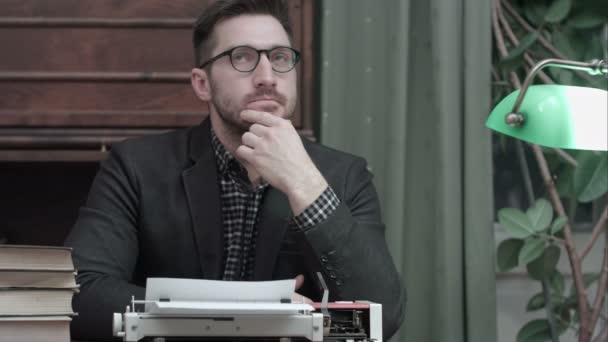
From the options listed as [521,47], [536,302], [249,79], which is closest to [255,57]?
[249,79]

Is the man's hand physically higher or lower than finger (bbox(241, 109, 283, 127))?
lower

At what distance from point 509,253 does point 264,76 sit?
3.36 feet

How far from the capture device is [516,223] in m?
→ 2.67

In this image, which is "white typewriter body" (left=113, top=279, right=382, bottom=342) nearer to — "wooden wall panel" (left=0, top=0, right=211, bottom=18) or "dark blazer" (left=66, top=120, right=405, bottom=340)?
"dark blazer" (left=66, top=120, right=405, bottom=340)

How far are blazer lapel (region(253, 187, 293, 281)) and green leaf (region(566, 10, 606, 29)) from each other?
117cm

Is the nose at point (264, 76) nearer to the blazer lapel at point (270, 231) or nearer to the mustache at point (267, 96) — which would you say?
the mustache at point (267, 96)

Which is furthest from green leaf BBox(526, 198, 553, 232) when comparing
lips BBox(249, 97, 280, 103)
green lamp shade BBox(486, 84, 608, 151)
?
green lamp shade BBox(486, 84, 608, 151)

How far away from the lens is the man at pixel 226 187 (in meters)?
2.00

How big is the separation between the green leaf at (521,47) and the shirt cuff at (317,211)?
3.55 ft

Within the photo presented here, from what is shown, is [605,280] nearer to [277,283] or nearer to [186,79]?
[186,79]

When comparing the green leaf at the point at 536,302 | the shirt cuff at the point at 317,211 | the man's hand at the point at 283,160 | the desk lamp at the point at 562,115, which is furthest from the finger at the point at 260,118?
the green leaf at the point at 536,302

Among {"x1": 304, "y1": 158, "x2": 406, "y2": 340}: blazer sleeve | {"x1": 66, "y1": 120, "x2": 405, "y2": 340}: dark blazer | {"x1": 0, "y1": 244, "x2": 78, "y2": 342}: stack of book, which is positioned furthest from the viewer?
{"x1": 66, "y1": 120, "x2": 405, "y2": 340}: dark blazer

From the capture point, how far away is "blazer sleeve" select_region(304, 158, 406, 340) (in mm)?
1792

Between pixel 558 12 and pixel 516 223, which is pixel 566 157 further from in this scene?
pixel 558 12
